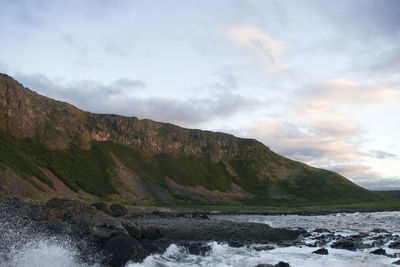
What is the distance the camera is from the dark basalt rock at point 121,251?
23625 mm

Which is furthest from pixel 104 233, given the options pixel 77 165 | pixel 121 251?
pixel 77 165

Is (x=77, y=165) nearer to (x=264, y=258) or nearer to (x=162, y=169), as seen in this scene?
(x=162, y=169)

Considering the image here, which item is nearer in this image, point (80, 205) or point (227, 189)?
point (80, 205)

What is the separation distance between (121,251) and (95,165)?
13535cm

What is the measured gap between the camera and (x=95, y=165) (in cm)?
15250

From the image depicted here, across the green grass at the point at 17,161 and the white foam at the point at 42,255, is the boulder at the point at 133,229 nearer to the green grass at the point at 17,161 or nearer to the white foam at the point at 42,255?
the white foam at the point at 42,255

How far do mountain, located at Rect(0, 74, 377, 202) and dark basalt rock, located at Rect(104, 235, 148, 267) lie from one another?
222 ft

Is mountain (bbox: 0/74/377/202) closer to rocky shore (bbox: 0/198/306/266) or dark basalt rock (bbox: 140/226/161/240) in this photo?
rocky shore (bbox: 0/198/306/266)

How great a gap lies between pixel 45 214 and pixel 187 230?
18083 millimetres

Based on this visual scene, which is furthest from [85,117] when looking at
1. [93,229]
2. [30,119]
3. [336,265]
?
[336,265]

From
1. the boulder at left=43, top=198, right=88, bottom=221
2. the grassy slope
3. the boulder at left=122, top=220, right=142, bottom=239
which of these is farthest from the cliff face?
the boulder at left=122, top=220, right=142, bottom=239

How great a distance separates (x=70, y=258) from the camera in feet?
73.4

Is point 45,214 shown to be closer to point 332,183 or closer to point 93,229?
point 93,229

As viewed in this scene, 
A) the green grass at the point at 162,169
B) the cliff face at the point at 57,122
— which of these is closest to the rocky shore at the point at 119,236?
the cliff face at the point at 57,122
